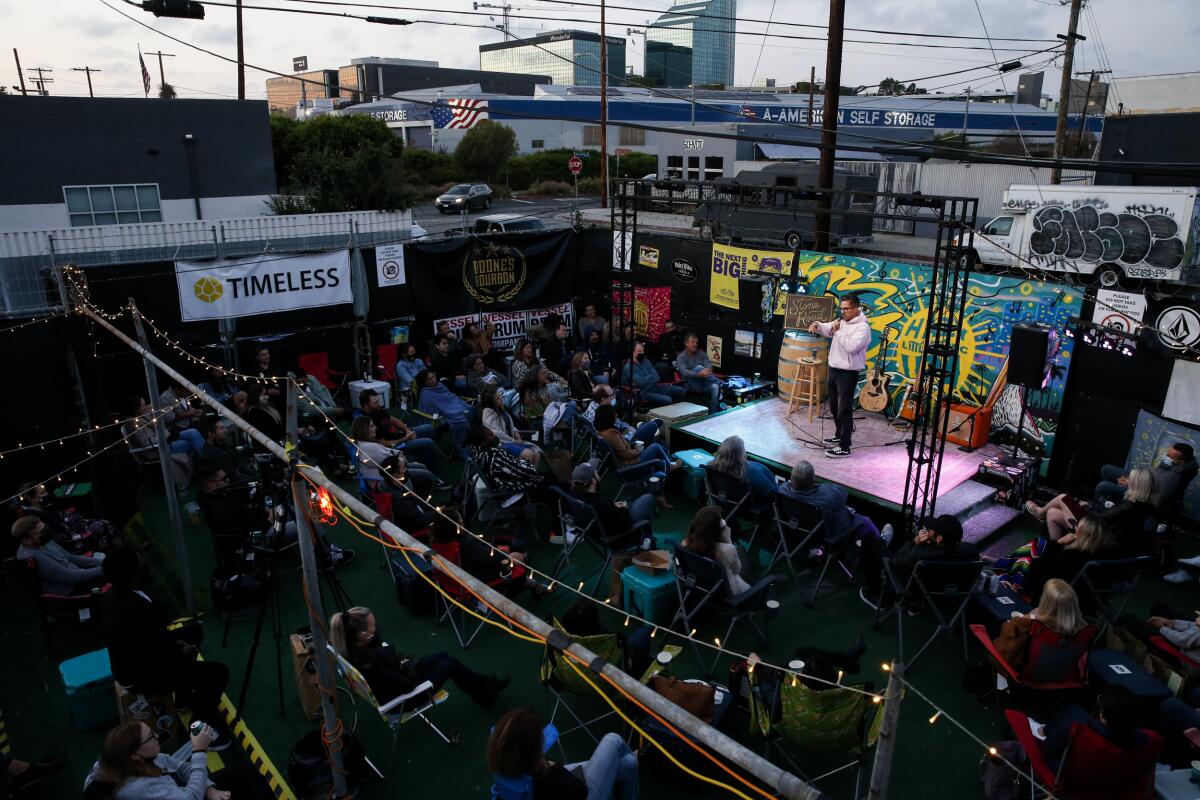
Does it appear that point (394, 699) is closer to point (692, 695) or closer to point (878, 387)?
point (692, 695)

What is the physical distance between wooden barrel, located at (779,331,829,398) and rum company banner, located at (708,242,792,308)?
1.46 meters

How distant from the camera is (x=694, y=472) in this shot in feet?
26.0

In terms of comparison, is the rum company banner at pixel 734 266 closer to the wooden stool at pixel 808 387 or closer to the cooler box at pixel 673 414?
the wooden stool at pixel 808 387

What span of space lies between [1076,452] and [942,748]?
493 centimetres

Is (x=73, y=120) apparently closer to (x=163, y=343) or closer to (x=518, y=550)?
(x=163, y=343)

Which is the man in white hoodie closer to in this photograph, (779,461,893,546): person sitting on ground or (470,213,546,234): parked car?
Answer: (779,461,893,546): person sitting on ground

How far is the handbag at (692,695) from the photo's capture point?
396 centimetres

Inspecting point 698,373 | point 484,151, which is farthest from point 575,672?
point 484,151

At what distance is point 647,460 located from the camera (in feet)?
25.6

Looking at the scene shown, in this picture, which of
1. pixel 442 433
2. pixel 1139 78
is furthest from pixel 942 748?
pixel 1139 78

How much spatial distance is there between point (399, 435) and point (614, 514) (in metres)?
3.04

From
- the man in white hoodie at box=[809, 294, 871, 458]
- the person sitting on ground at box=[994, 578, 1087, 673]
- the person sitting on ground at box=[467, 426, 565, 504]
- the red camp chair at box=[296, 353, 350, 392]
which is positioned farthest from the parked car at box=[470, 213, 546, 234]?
the person sitting on ground at box=[994, 578, 1087, 673]

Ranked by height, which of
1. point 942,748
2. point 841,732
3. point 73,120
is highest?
point 73,120

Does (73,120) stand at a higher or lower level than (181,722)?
higher
